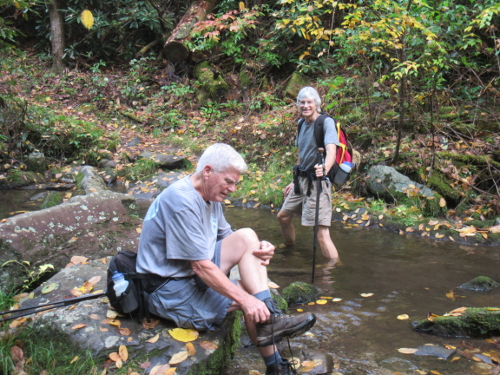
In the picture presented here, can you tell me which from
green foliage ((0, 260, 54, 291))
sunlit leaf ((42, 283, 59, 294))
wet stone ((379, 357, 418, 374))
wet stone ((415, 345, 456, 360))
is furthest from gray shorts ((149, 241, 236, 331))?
green foliage ((0, 260, 54, 291))

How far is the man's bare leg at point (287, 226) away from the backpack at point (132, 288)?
315 centimetres

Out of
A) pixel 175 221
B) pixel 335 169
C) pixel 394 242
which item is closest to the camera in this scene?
pixel 175 221

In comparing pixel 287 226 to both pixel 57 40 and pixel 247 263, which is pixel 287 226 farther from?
pixel 57 40

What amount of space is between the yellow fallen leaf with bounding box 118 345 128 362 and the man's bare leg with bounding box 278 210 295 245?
340 centimetres

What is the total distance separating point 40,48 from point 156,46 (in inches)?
186

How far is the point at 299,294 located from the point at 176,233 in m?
1.94

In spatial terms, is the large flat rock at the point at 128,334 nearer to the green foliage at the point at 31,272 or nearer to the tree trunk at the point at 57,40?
the green foliage at the point at 31,272

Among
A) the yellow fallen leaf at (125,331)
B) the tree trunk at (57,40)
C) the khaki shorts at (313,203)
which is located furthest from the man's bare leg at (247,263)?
the tree trunk at (57,40)

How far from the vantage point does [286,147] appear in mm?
10039

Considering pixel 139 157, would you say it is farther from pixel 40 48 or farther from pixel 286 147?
pixel 40 48

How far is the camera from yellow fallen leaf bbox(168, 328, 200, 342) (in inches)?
110

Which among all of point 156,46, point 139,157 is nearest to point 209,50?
point 156,46

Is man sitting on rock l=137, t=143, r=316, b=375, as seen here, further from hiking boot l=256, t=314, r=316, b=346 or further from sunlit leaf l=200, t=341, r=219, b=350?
sunlit leaf l=200, t=341, r=219, b=350

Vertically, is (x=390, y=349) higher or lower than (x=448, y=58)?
lower
